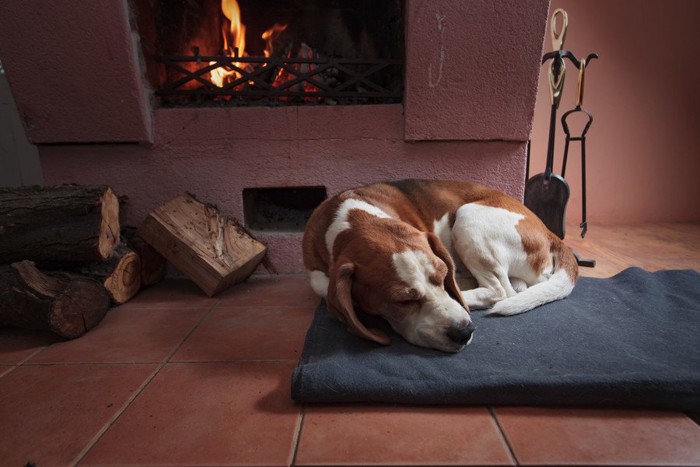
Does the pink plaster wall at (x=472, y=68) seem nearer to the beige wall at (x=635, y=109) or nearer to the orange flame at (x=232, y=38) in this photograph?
the orange flame at (x=232, y=38)

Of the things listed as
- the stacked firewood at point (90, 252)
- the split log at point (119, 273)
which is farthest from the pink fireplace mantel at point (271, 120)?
the split log at point (119, 273)

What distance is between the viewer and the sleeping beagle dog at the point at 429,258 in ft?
5.51

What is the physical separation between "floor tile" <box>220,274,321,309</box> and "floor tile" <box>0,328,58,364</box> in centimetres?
95

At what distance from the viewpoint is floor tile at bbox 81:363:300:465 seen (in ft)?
4.04

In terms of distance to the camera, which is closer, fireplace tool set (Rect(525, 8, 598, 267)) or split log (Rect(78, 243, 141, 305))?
split log (Rect(78, 243, 141, 305))

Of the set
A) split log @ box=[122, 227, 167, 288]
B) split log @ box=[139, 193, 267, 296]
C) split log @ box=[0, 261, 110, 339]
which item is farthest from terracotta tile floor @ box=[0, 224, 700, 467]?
split log @ box=[122, 227, 167, 288]

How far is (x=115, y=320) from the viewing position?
2299 mm

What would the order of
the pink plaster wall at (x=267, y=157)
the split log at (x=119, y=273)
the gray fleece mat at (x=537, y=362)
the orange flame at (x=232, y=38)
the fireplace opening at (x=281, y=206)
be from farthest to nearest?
the fireplace opening at (x=281, y=206) → the orange flame at (x=232, y=38) → the pink plaster wall at (x=267, y=157) → the split log at (x=119, y=273) → the gray fleece mat at (x=537, y=362)

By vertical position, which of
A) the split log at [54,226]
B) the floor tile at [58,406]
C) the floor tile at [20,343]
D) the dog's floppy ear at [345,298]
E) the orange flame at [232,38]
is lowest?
the floor tile at [20,343]

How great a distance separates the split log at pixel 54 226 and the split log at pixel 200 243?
0.34m

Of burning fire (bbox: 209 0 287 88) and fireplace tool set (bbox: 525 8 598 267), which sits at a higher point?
burning fire (bbox: 209 0 287 88)

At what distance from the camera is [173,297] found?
2684 millimetres

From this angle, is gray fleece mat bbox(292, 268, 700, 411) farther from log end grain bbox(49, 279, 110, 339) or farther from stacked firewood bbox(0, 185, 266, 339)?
log end grain bbox(49, 279, 110, 339)

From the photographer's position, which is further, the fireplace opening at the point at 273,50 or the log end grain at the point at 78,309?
the fireplace opening at the point at 273,50
